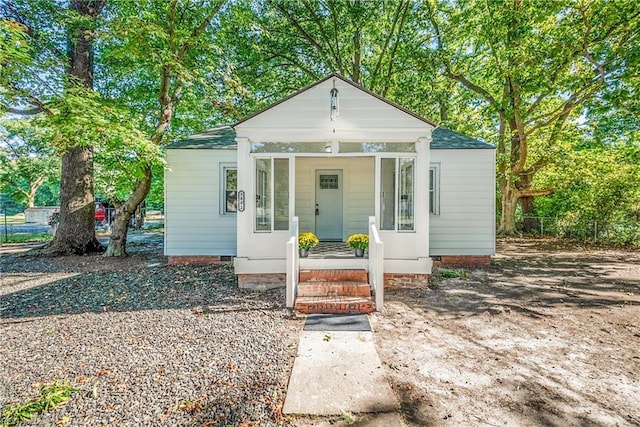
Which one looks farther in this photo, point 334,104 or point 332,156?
point 332,156

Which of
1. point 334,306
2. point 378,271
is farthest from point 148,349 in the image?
point 378,271

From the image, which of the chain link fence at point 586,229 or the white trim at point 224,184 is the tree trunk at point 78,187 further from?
the chain link fence at point 586,229

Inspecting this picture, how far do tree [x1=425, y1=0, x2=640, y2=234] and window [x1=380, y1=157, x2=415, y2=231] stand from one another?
7569 millimetres

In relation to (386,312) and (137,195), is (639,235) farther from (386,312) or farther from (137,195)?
(137,195)

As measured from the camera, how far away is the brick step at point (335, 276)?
5.88 meters

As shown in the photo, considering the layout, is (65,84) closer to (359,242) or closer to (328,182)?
(328,182)

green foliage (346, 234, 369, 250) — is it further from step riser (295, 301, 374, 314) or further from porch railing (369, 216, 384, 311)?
step riser (295, 301, 374, 314)

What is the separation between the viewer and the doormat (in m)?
4.51

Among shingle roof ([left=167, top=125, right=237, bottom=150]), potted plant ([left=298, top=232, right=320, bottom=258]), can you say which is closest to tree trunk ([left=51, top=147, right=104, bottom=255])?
shingle roof ([left=167, top=125, right=237, bottom=150])

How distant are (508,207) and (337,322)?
507 inches

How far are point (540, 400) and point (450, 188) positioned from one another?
6.51 m

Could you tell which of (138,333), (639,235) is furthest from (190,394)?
(639,235)

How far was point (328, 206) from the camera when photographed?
8.99 m

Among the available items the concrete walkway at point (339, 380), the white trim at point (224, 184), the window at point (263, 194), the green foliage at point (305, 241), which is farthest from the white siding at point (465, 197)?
the white trim at point (224, 184)
